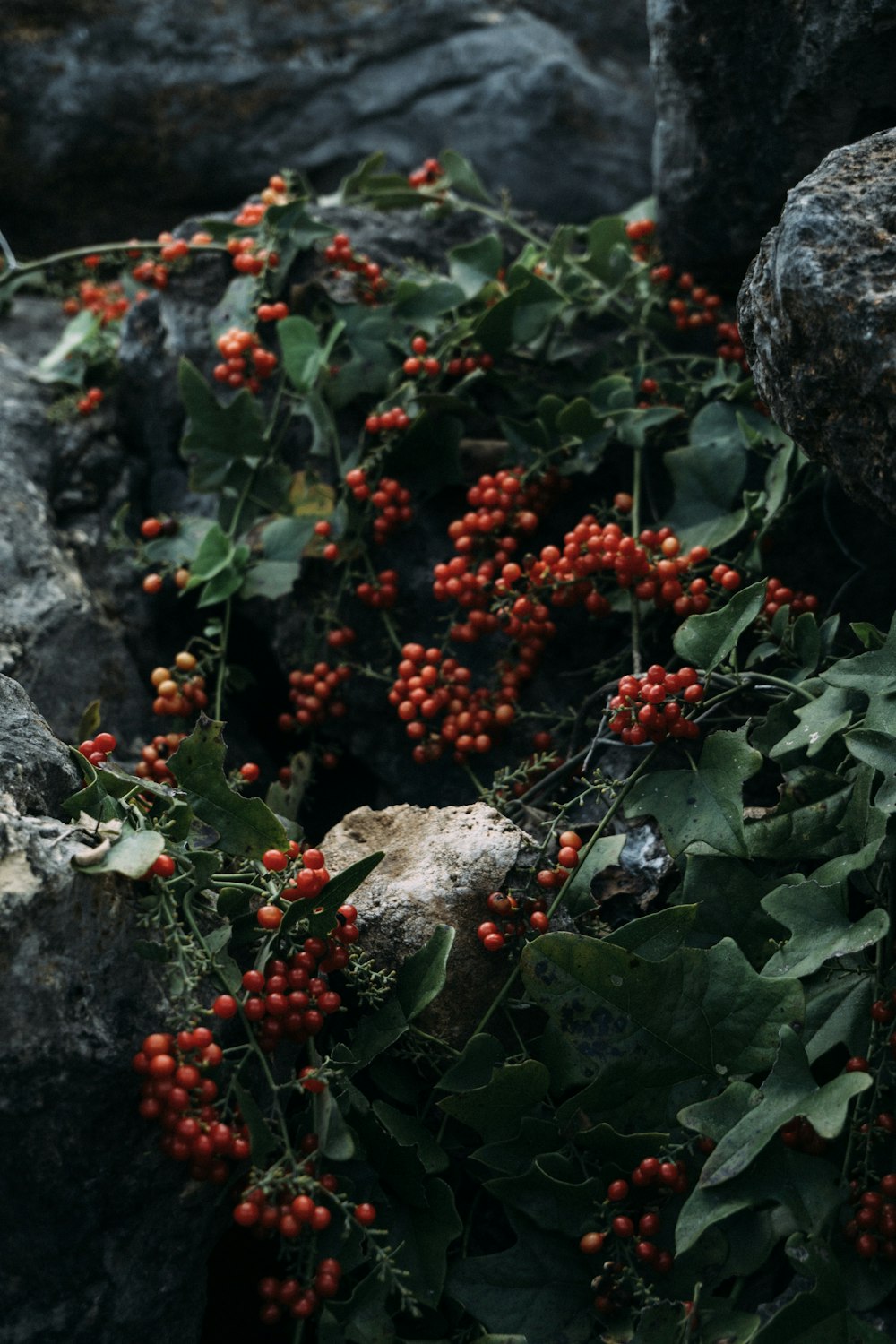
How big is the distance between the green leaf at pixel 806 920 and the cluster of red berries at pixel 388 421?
1119 mm

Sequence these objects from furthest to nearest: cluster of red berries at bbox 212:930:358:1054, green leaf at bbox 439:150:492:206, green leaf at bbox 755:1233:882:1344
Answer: green leaf at bbox 439:150:492:206
cluster of red berries at bbox 212:930:358:1054
green leaf at bbox 755:1233:882:1344

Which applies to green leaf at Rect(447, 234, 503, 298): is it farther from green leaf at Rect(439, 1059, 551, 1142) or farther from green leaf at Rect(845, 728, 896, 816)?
green leaf at Rect(439, 1059, 551, 1142)

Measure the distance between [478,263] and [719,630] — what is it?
1052 mm

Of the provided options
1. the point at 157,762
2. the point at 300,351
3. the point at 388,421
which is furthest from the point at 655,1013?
the point at 300,351

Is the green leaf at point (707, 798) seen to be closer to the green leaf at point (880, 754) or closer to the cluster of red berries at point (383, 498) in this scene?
the green leaf at point (880, 754)

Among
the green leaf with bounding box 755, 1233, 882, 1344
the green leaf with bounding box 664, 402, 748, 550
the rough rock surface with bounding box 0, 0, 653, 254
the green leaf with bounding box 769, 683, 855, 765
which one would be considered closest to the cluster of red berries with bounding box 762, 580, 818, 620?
the green leaf with bounding box 664, 402, 748, 550

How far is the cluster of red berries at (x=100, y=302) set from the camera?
2992mm

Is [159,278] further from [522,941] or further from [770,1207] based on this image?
[770,1207]

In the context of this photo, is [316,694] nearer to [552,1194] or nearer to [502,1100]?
[502,1100]

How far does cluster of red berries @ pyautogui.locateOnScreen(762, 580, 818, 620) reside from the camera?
199cm

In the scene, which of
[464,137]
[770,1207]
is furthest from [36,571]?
[464,137]

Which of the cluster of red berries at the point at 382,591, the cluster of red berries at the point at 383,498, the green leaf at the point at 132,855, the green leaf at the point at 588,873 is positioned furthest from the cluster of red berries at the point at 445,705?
the green leaf at the point at 132,855

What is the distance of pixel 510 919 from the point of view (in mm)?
1770

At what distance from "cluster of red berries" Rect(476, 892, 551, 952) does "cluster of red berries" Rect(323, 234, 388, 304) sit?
132 cm
